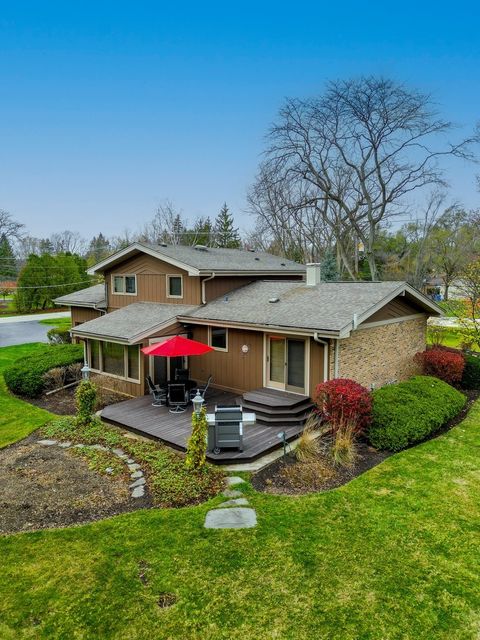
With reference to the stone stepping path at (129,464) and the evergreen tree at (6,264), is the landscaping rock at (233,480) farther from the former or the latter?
the evergreen tree at (6,264)

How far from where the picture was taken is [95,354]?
15.1 m

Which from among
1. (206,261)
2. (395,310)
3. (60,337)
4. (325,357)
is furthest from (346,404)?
(60,337)

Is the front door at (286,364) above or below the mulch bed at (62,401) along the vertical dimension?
above

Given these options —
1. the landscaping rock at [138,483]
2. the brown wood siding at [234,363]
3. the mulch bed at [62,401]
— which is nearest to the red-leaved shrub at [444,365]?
the brown wood siding at [234,363]

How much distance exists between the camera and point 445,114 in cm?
2561

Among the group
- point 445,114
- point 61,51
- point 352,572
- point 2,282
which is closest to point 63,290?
point 2,282

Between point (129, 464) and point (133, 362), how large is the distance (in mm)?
5486

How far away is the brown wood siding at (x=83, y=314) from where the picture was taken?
19781 millimetres

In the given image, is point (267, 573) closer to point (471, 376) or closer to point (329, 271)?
point (471, 376)

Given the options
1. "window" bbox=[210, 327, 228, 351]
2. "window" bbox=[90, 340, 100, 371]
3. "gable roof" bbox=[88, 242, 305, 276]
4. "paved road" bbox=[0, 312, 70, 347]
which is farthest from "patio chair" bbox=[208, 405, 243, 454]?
"paved road" bbox=[0, 312, 70, 347]

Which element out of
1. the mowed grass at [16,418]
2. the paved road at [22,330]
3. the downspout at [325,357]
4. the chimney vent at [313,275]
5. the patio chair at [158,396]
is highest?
the chimney vent at [313,275]

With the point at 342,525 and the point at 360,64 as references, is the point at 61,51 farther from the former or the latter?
the point at 342,525

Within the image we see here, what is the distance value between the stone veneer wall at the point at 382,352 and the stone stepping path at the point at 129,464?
552 cm

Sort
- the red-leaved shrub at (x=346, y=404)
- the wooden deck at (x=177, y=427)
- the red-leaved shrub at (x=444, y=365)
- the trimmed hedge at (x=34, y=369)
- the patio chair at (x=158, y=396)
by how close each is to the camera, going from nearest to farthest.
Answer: the wooden deck at (x=177, y=427) → the red-leaved shrub at (x=346, y=404) → the patio chair at (x=158, y=396) → the red-leaved shrub at (x=444, y=365) → the trimmed hedge at (x=34, y=369)
